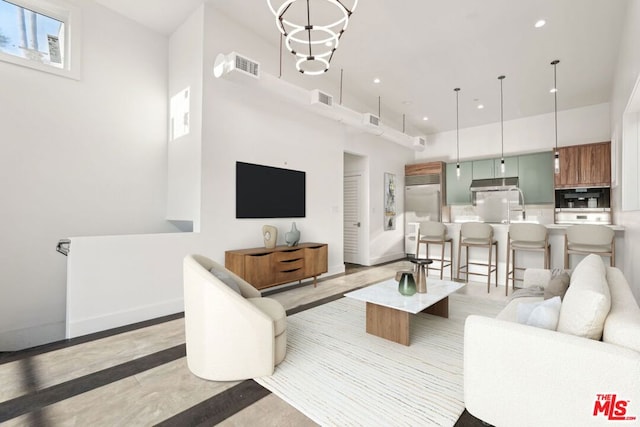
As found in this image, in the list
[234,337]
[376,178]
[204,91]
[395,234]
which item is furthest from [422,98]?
[234,337]

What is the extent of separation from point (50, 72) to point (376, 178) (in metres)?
5.71

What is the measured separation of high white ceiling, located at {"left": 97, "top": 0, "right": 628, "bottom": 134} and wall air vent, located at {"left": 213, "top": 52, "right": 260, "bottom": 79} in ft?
2.74

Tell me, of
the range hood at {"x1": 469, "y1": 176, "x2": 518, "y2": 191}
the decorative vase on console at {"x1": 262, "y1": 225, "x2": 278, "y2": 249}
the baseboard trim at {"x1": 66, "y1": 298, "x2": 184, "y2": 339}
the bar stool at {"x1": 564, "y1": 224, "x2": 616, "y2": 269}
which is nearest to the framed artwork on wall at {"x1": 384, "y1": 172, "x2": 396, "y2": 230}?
the range hood at {"x1": 469, "y1": 176, "x2": 518, "y2": 191}

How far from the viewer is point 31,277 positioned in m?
3.24

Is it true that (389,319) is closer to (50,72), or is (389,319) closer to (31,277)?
(31,277)

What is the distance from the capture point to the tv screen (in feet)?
13.5

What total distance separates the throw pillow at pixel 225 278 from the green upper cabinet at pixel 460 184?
21.6 feet

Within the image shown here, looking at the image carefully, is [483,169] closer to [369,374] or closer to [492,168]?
[492,168]

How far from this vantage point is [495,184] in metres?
6.94

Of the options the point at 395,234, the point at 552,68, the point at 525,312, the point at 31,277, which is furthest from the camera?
the point at 395,234

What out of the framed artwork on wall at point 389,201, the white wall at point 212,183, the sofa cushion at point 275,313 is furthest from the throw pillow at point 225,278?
the framed artwork on wall at point 389,201

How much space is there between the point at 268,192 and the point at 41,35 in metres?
3.15

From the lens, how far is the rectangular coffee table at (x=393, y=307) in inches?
103

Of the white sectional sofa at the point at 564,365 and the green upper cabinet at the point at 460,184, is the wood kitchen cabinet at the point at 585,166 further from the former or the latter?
the white sectional sofa at the point at 564,365
